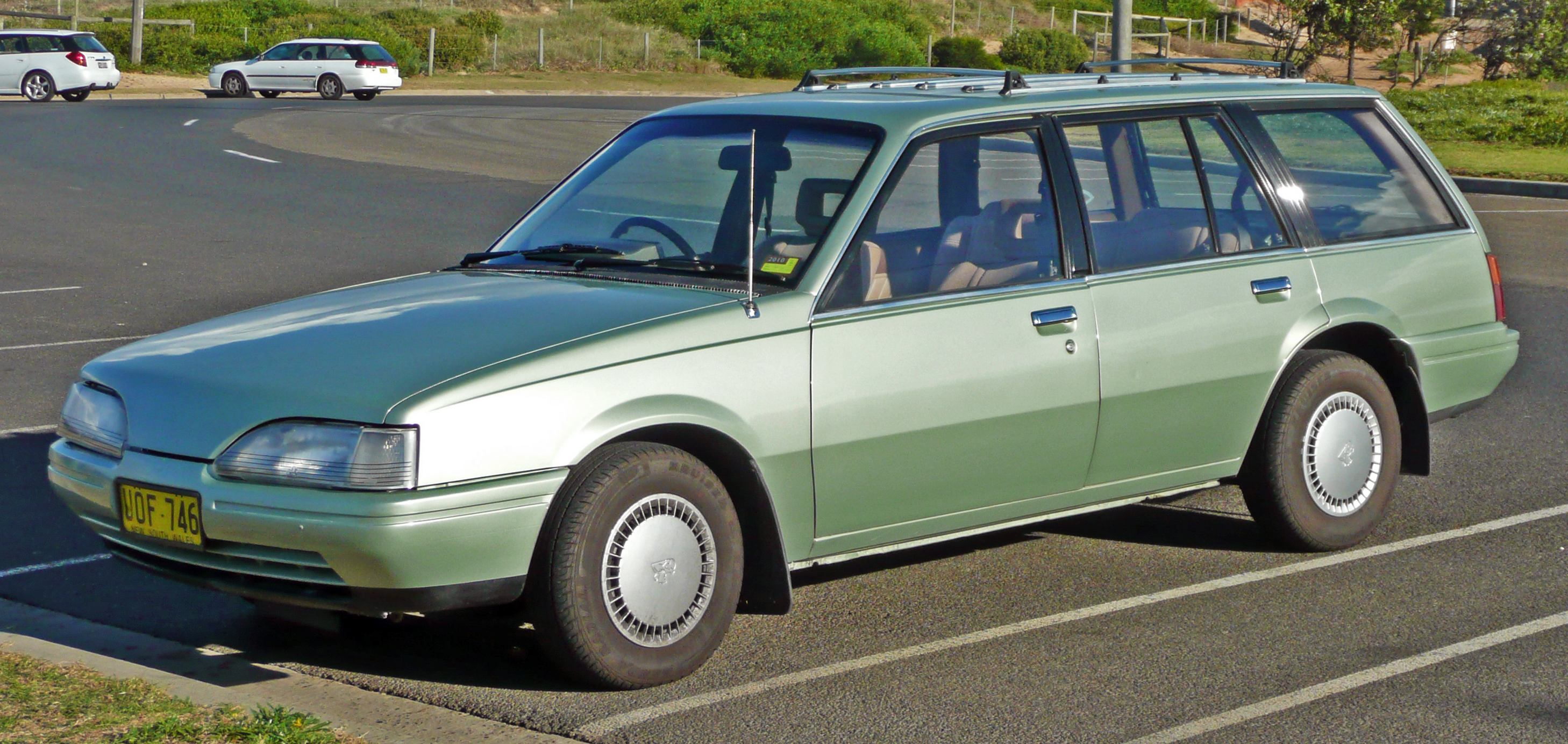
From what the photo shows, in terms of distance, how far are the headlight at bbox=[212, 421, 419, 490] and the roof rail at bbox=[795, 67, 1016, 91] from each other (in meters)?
2.76

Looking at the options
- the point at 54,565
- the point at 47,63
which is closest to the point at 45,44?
the point at 47,63

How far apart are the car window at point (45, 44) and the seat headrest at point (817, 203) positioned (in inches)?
1558

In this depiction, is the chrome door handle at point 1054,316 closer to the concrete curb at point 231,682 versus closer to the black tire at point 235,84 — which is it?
the concrete curb at point 231,682

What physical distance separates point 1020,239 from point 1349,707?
69.6 inches

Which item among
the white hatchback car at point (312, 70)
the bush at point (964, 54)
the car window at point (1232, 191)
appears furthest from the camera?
the bush at point (964, 54)

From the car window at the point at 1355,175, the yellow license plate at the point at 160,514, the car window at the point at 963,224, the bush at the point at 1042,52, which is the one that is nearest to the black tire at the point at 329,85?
the bush at the point at 1042,52

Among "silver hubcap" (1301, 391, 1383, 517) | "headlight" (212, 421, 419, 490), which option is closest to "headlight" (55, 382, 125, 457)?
"headlight" (212, 421, 419, 490)

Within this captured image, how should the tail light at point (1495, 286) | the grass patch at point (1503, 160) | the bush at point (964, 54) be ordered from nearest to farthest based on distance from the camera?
the tail light at point (1495, 286)
the grass patch at point (1503, 160)
the bush at point (964, 54)

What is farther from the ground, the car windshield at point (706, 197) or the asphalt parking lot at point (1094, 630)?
the car windshield at point (706, 197)

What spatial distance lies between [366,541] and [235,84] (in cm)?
4348

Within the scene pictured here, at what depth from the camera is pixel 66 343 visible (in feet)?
34.9

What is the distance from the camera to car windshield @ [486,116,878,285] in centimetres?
533

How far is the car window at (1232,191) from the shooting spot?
608cm

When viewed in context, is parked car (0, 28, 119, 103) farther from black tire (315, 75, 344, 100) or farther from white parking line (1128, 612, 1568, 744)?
white parking line (1128, 612, 1568, 744)
